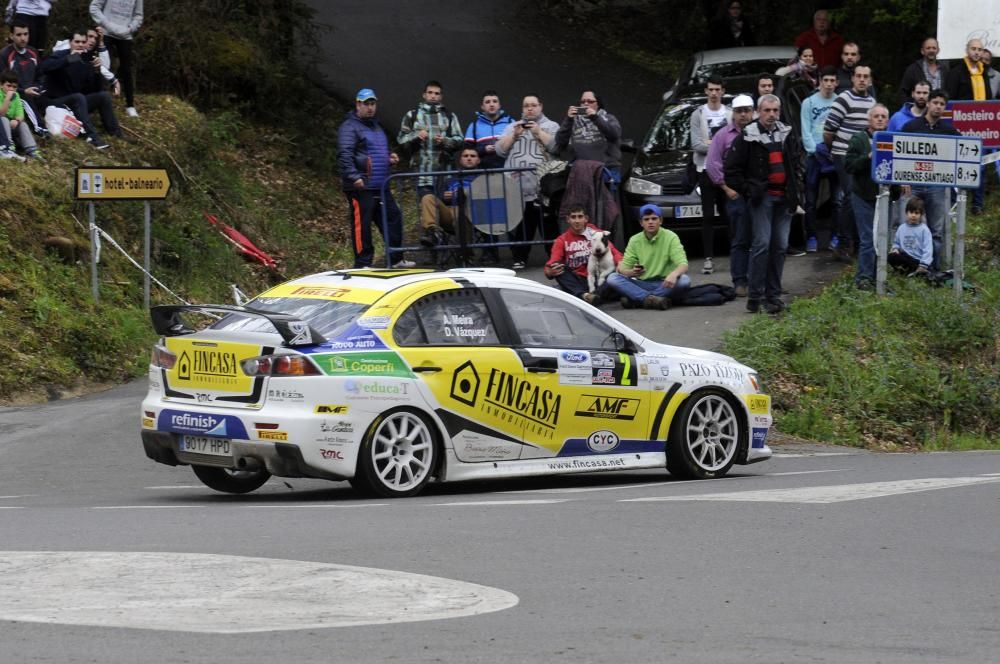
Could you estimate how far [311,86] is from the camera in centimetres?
3052

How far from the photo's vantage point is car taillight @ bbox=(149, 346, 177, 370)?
464 inches

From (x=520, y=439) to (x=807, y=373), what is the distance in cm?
616

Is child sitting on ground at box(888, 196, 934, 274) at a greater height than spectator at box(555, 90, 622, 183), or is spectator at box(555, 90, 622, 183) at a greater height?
spectator at box(555, 90, 622, 183)

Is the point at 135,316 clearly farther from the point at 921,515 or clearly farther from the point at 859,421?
the point at 921,515

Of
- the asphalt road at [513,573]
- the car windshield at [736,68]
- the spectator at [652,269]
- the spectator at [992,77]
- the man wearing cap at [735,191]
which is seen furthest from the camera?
the car windshield at [736,68]

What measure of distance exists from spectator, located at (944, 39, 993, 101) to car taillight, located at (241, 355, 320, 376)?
1328 centimetres

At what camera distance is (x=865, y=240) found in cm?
1986

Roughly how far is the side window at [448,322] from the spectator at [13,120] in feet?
30.9

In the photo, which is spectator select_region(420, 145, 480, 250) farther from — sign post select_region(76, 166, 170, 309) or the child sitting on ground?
the child sitting on ground

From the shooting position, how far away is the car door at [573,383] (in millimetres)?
12352

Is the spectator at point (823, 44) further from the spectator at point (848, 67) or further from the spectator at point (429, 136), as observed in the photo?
the spectator at point (429, 136)

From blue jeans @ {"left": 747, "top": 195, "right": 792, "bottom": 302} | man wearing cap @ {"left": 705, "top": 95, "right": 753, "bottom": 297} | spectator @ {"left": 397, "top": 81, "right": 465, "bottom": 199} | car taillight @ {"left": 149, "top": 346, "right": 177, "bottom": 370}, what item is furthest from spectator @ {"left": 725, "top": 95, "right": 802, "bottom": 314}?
car taillight @ {"left": 149, "top": 346, "right": 177, "bottom": 370}

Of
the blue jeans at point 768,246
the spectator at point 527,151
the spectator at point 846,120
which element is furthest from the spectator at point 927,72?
the spectator at point 527,151

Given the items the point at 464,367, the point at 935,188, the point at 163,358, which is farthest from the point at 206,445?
the point at 935,188
